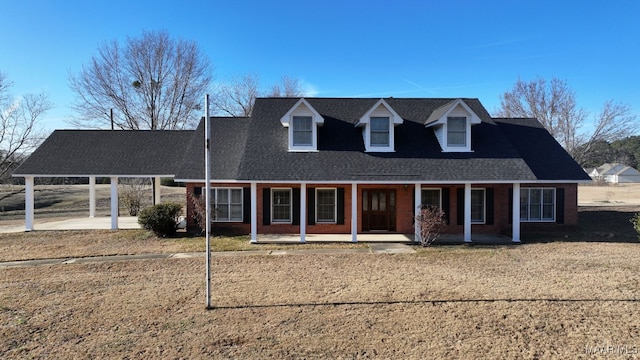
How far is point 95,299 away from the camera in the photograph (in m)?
8.42

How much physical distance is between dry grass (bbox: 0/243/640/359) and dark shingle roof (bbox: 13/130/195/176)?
883cm

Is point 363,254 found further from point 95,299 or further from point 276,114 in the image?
point 276,114

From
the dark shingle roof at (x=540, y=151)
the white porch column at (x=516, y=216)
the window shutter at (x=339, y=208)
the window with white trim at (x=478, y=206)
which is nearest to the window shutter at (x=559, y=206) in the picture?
the dark shingle roof at (x=540, y=151)

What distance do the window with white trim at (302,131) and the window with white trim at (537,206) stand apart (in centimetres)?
1090

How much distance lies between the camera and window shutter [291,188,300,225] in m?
17.4

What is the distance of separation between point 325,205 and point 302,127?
Result: 153 inches

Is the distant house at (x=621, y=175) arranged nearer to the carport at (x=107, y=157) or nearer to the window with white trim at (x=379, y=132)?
the window with white trim at (x=379, y=132)

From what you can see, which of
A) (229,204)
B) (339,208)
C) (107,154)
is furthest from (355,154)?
(107,154)

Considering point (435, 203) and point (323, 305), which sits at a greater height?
point (435, 203)

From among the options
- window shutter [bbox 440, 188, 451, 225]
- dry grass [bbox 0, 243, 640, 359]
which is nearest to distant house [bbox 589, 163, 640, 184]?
window shutter [bbox 440, 188, 451, 225]

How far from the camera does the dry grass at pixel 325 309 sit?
6047 millimetres

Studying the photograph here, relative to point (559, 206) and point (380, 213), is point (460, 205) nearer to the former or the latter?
point (380, 213)

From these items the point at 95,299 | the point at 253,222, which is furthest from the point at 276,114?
the point at 95,299

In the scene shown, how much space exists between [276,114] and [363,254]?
383 inches
